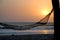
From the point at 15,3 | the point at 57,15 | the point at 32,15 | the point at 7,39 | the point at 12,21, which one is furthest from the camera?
the point at 12,21

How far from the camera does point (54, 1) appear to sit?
2.22 m

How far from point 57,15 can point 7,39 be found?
10.3 feet

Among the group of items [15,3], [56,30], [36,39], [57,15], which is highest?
[15,3]

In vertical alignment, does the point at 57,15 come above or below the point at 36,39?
above

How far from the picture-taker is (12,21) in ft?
36.3

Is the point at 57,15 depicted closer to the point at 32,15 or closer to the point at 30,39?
the point at 30,39

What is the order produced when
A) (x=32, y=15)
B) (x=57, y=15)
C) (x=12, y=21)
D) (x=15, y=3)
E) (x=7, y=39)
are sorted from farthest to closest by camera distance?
1. (x=12, y=21)
2. (x=15, y=3)
3. (x=32, y=15)
4. (x=7, y=39)
5. (x=57, y=15)

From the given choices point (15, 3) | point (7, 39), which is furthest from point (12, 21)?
point (7, 39)

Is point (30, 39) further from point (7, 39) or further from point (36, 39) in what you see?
point (7, 39)

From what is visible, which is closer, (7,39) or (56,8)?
(56,8)

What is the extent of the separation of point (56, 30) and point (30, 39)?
9.74ft

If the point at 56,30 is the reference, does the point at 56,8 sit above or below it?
above

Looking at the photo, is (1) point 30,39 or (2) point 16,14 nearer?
(1) point 30,39

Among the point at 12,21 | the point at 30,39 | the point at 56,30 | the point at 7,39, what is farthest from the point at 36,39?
the point at 12,21
